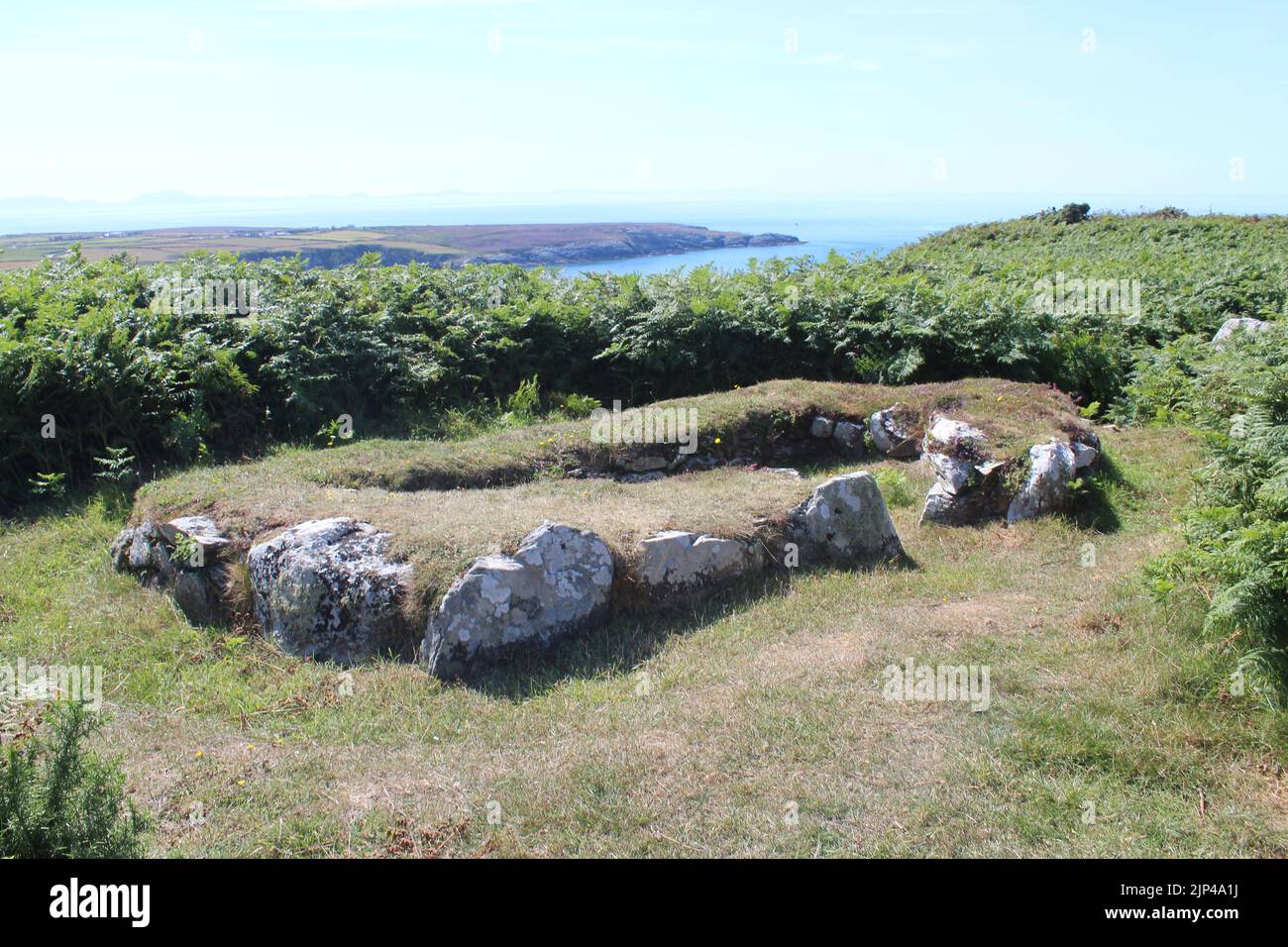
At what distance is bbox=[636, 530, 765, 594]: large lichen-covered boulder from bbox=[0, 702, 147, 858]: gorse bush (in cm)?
487

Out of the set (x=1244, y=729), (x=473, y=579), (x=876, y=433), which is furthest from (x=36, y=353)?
(x=1244, y=729)

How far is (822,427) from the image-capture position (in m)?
13.3

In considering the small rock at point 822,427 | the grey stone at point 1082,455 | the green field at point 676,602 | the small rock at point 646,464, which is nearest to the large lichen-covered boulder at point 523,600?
the green field at point 676,602

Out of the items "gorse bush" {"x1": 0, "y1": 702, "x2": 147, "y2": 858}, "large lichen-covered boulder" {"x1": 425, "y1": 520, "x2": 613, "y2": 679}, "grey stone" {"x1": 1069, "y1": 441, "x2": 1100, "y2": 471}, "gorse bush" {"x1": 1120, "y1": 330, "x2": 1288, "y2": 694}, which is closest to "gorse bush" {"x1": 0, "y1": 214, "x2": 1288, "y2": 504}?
"grey stone" {"x1": 1069, "y1": 441, "x2": 1100, "y2": 471}

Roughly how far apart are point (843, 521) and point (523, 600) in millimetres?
3669

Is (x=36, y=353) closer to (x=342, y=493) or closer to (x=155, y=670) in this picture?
(x=342, y=493)

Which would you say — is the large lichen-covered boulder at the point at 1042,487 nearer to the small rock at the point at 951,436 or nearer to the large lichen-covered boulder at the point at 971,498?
the large lichen-covered boulder at the point at 971,498

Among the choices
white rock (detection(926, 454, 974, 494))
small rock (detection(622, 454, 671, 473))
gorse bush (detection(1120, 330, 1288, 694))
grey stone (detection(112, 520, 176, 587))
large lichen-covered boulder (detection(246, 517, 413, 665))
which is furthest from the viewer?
small rock (detection(622, 454, 671, 473))

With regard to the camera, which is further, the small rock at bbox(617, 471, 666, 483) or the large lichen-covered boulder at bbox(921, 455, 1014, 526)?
the small rock at bbox(617, 471, 666, 483)

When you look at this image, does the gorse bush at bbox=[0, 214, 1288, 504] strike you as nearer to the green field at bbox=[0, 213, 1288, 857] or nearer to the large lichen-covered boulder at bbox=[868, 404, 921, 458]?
the green field at bbox=[0, 213, 1288, 857]

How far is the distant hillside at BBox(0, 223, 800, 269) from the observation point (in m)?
23.1

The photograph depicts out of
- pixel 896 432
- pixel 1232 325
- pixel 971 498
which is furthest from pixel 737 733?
pixel 1232 325

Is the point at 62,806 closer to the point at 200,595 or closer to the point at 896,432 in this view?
the point at 200,595

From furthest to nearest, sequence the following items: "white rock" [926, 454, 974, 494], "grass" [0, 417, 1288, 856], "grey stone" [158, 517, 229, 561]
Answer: "white rock" [926, 454, 974, 494] → "grey stone" [158, 517, 229, 561] → "grass" [0, 417, 1288, 856]
